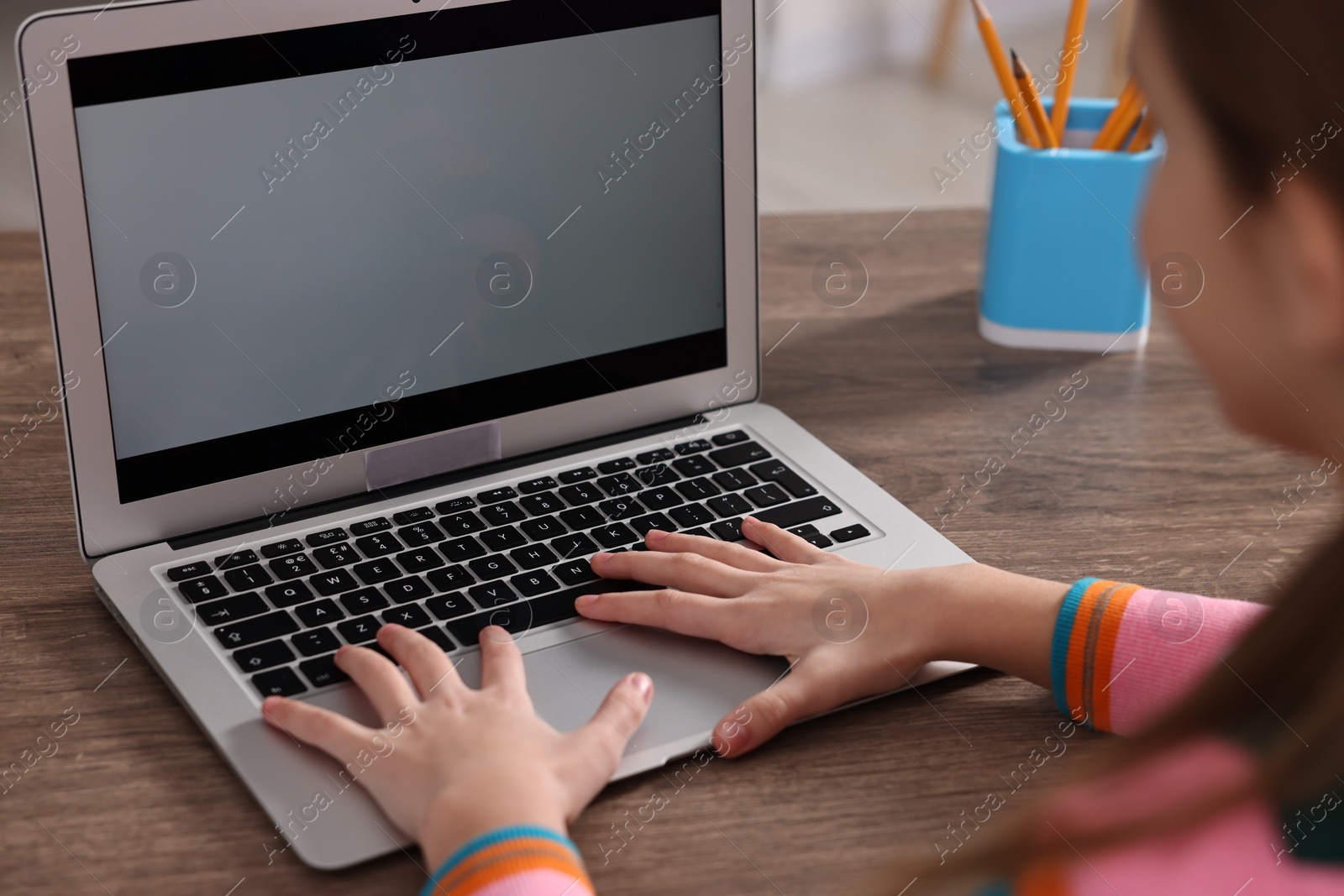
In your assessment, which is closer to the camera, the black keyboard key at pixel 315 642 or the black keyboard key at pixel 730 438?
the black keyboard key at pixel 315 642

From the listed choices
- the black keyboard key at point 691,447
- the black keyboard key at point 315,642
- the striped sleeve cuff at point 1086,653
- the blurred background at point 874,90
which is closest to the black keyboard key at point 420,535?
the black keyboard key at point 315,642

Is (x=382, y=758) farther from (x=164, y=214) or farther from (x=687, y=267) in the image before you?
(x=687, y=267)

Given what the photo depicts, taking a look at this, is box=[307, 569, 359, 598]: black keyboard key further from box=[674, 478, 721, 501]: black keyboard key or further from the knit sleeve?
the knit sleeve

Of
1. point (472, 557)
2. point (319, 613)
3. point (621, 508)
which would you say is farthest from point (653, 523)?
point (319, 613)

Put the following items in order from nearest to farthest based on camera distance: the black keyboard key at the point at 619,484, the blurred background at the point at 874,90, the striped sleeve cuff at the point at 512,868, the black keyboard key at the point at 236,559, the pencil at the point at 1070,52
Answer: the striped sleeve cuff at the point at 512,868, the black keyboard key at the point at 236,559, the black keyboard key at the point at 619,484, the pencil at the point at 1070,52, the blurred background at the point at 874,90

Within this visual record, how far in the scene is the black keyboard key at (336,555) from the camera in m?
0.86

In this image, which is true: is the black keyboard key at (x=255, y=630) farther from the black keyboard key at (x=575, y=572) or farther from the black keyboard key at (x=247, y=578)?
the black keyboard key at (x=575, y=572)

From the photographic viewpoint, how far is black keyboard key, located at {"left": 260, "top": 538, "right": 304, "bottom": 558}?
2.85 feet

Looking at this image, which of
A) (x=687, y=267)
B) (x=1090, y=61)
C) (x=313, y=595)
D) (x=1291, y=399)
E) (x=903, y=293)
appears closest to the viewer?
(x=1291, y=399)

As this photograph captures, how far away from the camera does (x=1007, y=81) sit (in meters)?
1.19

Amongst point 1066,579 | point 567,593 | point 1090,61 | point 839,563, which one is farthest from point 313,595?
point 1090,61

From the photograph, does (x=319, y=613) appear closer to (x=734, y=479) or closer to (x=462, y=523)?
(x=462, y=523)

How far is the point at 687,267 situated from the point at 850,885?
52 cm

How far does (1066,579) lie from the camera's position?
0.91 meters
